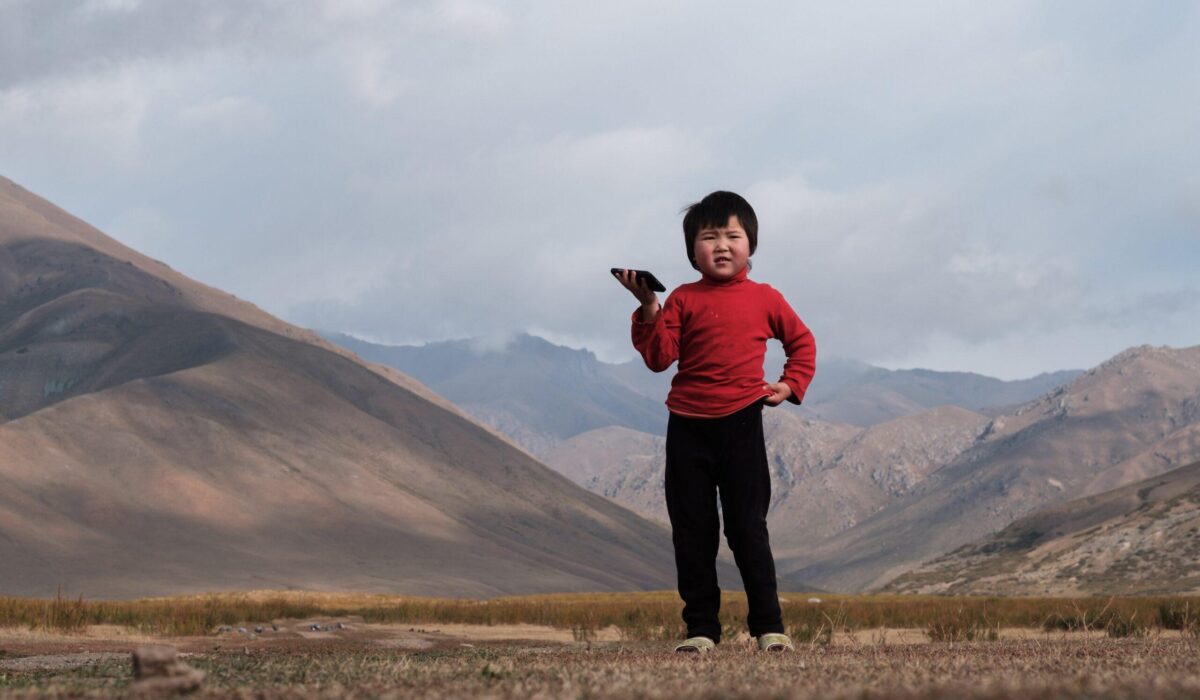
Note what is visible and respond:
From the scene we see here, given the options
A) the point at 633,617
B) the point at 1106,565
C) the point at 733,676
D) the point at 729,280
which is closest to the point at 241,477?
the point at 1106,565

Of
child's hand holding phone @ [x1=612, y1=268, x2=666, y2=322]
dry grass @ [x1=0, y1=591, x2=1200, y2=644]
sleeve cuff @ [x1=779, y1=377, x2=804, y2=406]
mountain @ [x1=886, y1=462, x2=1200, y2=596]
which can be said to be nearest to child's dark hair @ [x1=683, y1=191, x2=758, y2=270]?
child's hand holding phone @ [x1=612, y1=268, x2=666, y2=322]

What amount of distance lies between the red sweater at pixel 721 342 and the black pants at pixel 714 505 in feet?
0.45

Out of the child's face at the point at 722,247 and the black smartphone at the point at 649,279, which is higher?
the child's face at the point at 722,247

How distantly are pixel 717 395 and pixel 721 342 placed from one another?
15.5 inches

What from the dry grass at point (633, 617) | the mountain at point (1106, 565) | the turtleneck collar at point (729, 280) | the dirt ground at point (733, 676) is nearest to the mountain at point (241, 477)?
the mountain at point (1106, 565)

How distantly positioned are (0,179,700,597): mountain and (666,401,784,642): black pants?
92527mm

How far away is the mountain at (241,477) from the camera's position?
110m

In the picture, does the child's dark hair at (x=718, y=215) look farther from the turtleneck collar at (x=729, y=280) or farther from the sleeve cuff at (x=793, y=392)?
the sleeve cuff at (x=793, y=392)

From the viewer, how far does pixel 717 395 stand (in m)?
8.43

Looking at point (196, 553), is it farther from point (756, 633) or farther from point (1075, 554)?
point (756, 633)

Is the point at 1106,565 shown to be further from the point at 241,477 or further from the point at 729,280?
the point at 241,477

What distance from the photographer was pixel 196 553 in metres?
111

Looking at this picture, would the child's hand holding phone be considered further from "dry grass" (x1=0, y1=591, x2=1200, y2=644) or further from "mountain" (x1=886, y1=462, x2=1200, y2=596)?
"mountain" (x1=886, y1=462, x2=1200, y2=596)

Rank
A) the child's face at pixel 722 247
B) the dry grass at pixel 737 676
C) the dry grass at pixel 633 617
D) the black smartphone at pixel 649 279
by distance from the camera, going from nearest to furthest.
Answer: the dry grass at pixel 737 676, the black smartphone at pixel 649 279, the child's face at pixel 722 247, the dry grass at pixel 633 617
